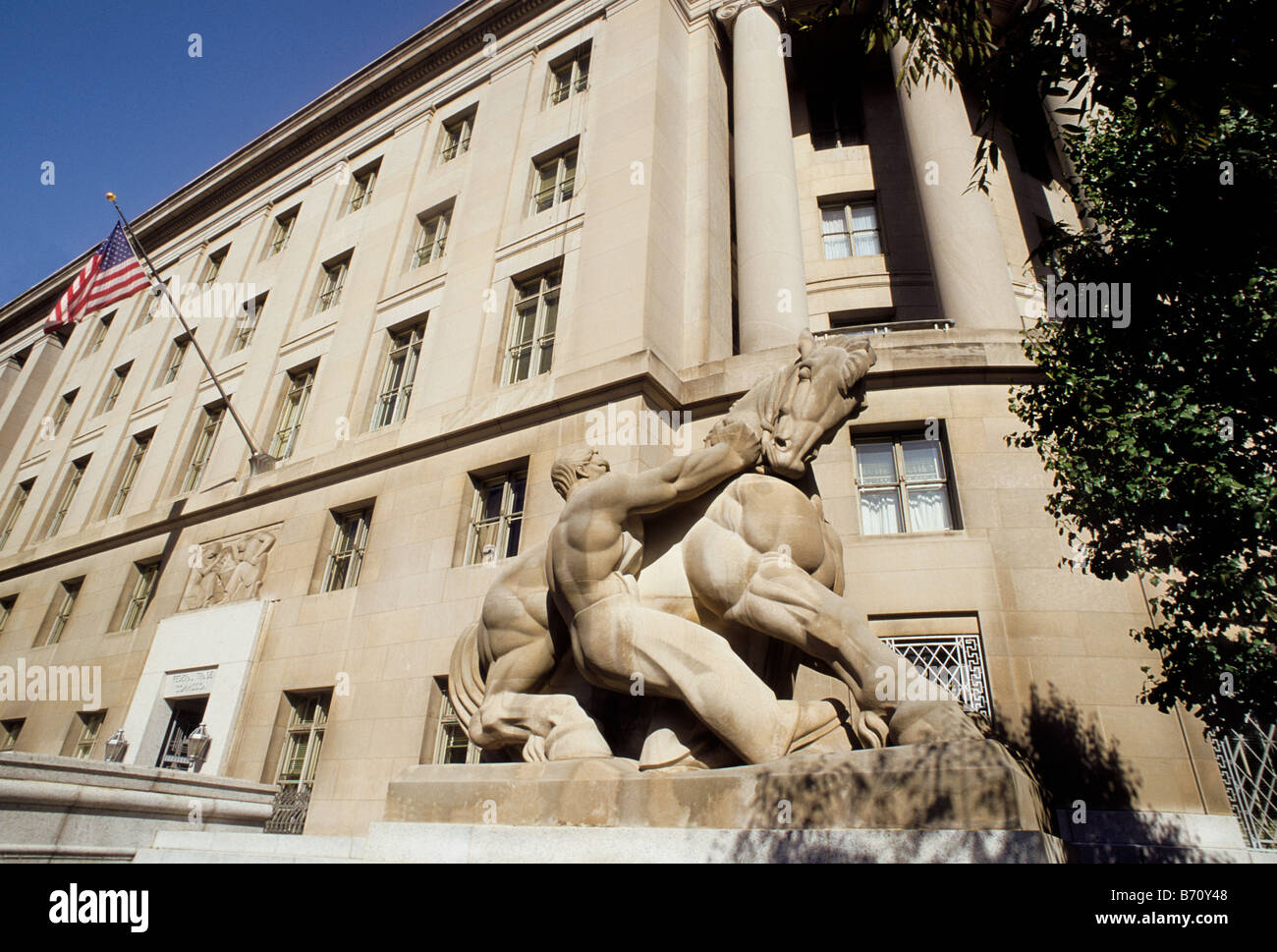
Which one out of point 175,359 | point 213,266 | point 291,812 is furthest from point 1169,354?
point 213,266

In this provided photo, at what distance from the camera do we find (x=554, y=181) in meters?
18.6

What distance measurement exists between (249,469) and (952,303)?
17.5 meters

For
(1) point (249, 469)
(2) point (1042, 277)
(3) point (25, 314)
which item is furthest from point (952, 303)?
(3) point (25, 314)

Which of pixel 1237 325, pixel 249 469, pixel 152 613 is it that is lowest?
pixel 1237 325

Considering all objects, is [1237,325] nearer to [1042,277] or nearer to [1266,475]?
[1266,475]

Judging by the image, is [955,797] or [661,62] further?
[661,62]

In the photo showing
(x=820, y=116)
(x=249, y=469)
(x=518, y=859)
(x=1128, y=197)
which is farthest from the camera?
(x=820, y=116)

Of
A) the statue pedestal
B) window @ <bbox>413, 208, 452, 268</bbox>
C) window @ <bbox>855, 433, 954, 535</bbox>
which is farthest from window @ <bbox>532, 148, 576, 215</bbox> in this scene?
the statue pedestal

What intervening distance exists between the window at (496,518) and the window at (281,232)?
16.5m

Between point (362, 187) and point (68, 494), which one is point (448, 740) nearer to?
point (362, 187)

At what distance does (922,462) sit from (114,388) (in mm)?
29474

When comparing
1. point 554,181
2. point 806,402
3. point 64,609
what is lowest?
point 806,402

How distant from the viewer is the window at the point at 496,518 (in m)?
13.4
